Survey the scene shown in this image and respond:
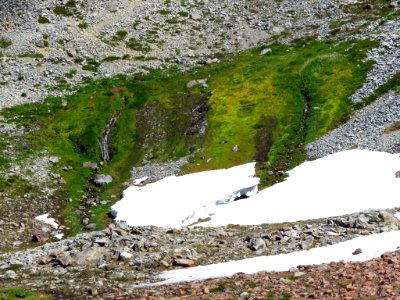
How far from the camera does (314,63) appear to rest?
9138 centimetres

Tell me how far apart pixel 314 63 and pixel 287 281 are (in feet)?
228

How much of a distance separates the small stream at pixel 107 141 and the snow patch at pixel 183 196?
12036mm

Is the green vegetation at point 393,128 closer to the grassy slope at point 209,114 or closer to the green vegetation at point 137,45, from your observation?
the grassy slope at point 209,114

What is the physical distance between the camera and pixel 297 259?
31719 millimetres

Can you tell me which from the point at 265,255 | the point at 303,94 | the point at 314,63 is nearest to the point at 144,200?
the point at 265,255

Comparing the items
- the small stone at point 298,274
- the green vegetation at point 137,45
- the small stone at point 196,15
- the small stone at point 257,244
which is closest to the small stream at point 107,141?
the green vegetation at point 137,45

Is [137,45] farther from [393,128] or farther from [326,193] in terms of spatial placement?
[326,193]

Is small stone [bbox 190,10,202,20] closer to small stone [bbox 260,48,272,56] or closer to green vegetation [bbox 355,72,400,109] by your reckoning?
small stone [bbox 260,48,272,56]

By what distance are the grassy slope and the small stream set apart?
87 cm

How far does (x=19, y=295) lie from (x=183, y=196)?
1155 inches

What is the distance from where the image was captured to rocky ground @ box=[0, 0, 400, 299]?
92.0 feet

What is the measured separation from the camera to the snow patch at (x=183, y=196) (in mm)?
53906

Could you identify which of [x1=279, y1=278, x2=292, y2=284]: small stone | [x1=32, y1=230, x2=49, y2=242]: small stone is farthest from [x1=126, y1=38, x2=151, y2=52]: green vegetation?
[x1=279, y1=278, x2=292, y2=284]: small stone

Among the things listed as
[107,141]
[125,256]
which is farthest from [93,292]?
[107,141]
